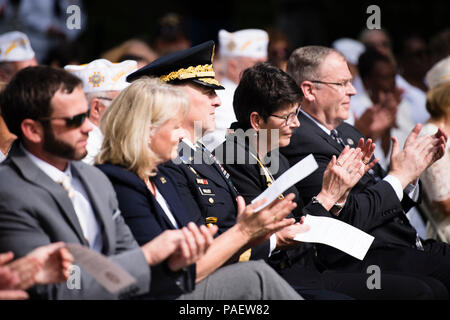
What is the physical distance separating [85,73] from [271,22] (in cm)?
752

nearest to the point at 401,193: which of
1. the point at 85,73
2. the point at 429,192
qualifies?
the point at 429,192

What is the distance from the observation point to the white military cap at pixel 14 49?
6254 mm

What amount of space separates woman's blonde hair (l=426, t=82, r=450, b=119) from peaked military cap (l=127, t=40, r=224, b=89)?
1979mm

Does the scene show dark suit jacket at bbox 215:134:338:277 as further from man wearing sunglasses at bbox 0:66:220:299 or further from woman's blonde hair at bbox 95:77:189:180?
man wearing sunglasses at bbox 0:66:220:299

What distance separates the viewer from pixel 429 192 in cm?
507

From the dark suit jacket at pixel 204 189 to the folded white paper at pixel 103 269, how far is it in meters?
1.03

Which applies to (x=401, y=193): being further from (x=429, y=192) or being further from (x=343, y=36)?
(x=343, y=36)

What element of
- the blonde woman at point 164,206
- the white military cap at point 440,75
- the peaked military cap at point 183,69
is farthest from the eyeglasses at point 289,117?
the white military cap at point 440,75

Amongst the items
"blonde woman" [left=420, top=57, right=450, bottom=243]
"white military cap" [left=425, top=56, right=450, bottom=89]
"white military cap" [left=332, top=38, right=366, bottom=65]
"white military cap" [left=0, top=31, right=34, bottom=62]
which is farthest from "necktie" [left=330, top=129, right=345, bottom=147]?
"white military cap" [left=332, top=38, right=366, bottom=65]

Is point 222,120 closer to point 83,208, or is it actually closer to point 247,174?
point 247,174

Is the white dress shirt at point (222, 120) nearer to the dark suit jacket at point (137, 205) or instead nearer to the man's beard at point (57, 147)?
the dark suit jacket at point (137, 205)

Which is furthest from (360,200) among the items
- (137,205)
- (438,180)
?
(137,205)

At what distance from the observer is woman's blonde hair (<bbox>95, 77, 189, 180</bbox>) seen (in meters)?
3.24

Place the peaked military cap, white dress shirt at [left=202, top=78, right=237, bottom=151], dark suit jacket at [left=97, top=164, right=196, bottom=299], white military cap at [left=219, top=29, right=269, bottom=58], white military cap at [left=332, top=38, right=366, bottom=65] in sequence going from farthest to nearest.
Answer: white military cap at [left=332, top=38, right=366, bottom=65]
white military cap at [left=219, top=29, right=269, bottom=58]
white dress shirt at [left=202, top=78, right=237, bottom=151]
the peaked military cap
dark suit jacket at [left=97, top=164, right=196, bottom=299]
